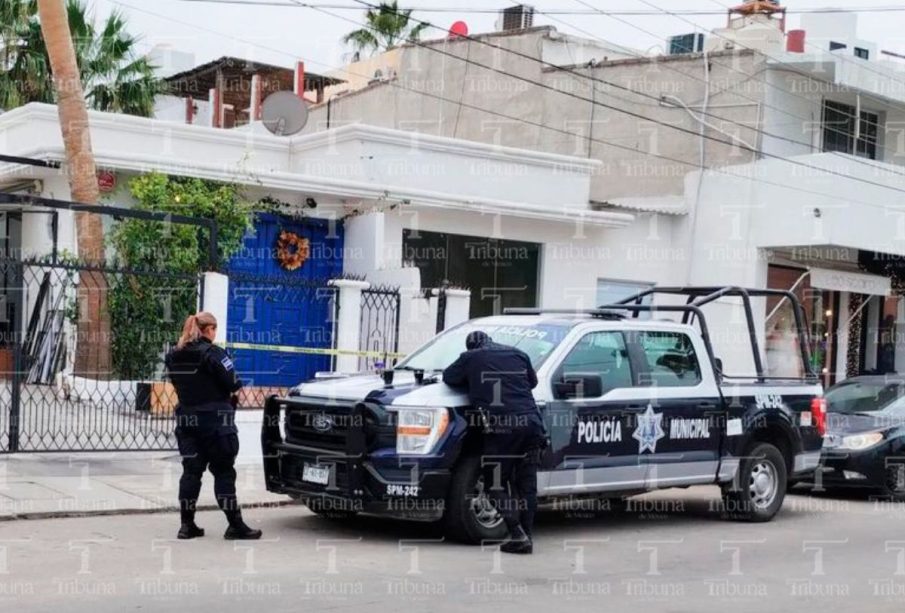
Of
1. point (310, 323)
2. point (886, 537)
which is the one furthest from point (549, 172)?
point (886, 537)

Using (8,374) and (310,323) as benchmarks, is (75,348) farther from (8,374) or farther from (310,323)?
(310,323)

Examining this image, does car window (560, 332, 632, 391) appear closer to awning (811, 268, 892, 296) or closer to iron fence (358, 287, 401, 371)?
iron fence (358, 287, 401, 371)

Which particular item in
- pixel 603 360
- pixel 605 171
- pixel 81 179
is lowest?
pixel 603 360

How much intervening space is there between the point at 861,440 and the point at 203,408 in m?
8.30

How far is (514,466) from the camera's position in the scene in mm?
9398

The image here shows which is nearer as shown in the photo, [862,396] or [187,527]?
[187,527]

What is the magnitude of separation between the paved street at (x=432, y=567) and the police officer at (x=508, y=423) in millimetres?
396

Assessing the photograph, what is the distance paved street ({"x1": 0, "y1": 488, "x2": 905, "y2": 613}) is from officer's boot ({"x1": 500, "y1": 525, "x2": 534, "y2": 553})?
13 cm

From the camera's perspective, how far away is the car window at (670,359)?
11023mm

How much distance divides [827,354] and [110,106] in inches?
687

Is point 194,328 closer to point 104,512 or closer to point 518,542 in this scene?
point 104,512

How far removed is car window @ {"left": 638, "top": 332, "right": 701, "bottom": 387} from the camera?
36.2 feet

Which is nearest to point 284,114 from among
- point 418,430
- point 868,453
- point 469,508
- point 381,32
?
point 868,453

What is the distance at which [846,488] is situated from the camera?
14.7 m
